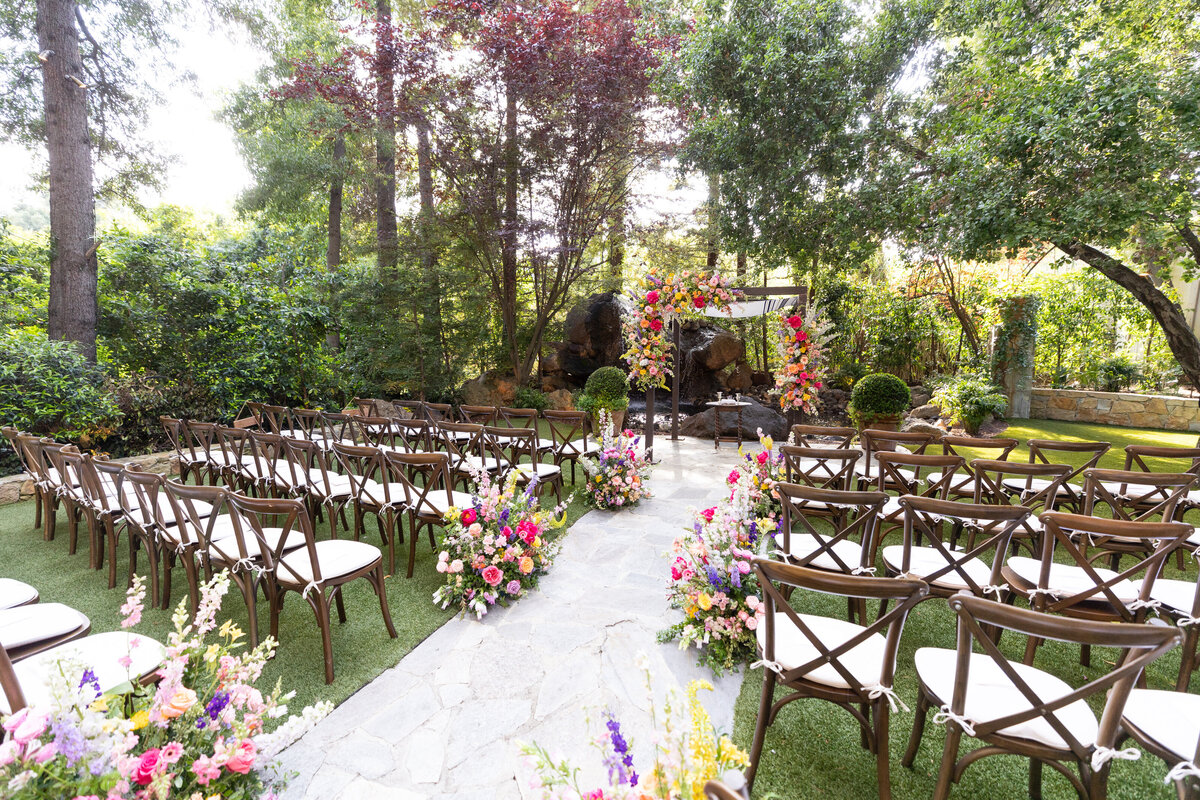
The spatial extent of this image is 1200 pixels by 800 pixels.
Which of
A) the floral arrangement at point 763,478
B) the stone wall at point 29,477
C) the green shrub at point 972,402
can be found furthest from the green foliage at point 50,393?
the green shrub at point 972,402

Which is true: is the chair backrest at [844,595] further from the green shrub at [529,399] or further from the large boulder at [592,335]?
the large boulder at [592,335]

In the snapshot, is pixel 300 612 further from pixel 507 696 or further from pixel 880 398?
pixel 880 398

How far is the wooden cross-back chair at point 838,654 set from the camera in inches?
60.0

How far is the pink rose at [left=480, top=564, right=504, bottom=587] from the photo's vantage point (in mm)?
2982

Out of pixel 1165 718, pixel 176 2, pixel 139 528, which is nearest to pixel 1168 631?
pixel 1165 718

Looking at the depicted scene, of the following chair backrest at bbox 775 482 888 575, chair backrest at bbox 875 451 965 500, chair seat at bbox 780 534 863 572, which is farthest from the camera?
chair backrest at bbox 875 451 965 500

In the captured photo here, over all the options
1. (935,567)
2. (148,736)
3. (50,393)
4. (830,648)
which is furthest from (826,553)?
(50,393)

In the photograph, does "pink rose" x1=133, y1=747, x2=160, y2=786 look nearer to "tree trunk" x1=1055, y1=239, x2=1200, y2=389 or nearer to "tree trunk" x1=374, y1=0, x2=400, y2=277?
"tree trunk" x1=1055, y1=239, x2=1200, y2=389

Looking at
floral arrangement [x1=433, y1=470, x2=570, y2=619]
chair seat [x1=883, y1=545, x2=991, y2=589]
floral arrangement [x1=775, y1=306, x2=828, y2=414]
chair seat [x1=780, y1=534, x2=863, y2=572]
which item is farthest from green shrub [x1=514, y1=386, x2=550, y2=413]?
chair seat [x1=883, y1=545, x2=991, y2=589]

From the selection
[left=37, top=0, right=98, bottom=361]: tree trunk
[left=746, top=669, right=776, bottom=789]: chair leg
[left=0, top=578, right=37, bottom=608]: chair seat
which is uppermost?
[left=37, top=0, right=98, bottom=361]: tree trunk

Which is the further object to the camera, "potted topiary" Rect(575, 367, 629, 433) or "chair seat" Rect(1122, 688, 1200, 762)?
"potted topiary" Rect(575, 367, 629, 433)

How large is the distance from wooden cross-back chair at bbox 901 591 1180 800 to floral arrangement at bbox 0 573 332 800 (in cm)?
172

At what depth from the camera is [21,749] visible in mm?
991

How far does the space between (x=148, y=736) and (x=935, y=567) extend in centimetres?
306
